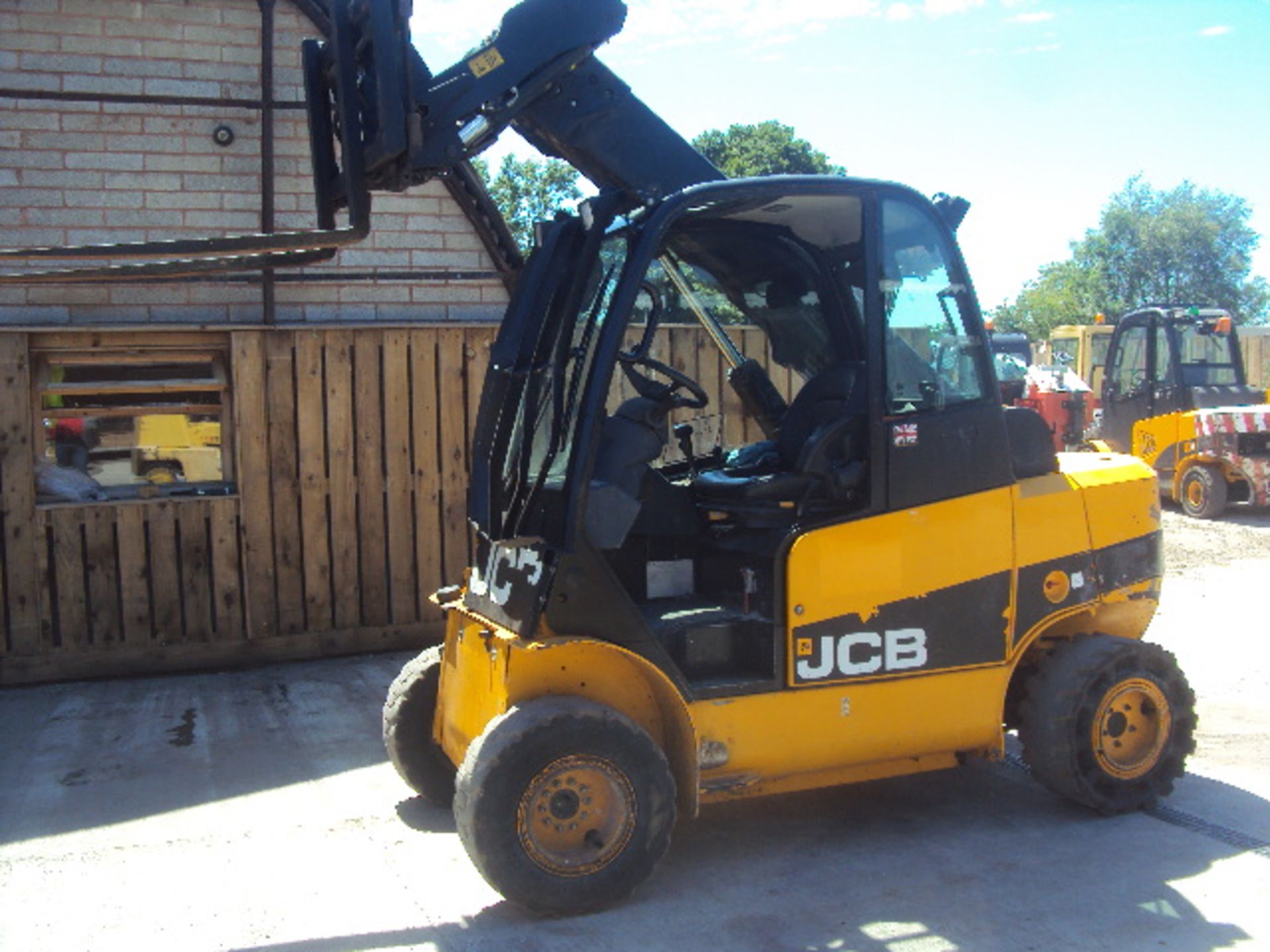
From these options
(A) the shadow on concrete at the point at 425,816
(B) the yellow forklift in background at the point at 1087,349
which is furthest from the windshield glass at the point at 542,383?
(B) the yellow forklift in background at the point at 1087,349

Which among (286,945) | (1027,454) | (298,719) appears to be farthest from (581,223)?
(298,719)

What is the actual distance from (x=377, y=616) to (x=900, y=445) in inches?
198

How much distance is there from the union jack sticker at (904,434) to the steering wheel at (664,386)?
78cm

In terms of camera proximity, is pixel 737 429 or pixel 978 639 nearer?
pixel 978 639

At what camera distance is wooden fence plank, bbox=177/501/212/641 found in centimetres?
866

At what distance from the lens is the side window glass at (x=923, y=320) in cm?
Result: 529

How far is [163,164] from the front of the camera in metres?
8.97

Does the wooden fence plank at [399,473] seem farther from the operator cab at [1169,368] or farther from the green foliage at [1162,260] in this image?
the green foliage at [1162,260]

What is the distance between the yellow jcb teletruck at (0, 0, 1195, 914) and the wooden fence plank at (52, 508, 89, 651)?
11.6 feet

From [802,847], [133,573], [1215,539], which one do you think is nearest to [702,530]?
[802,847]

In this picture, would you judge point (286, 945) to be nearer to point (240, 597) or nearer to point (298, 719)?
point (298, 719)

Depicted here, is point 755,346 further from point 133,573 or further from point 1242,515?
point 1242,515

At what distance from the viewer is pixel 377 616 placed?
9180 millimetres

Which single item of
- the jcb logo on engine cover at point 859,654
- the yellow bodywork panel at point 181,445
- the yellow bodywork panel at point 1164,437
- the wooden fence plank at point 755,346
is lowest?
the jcb logo on engine cover at point 859,654
